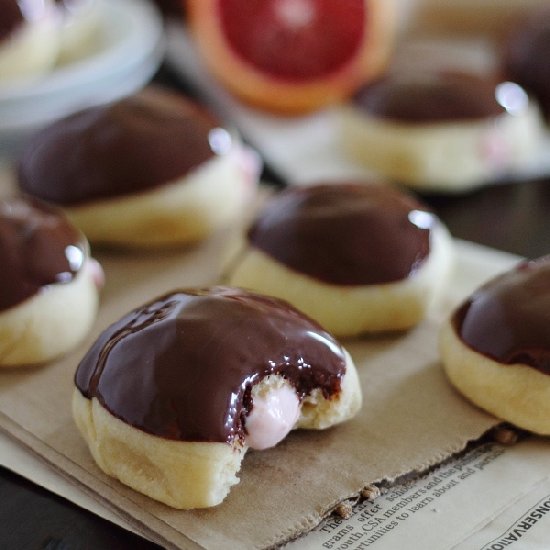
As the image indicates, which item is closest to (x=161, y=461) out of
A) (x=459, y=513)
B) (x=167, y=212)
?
(x=459, y=513)

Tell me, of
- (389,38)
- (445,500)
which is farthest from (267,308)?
(389,38)

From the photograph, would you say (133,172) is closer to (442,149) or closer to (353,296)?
(353,296)

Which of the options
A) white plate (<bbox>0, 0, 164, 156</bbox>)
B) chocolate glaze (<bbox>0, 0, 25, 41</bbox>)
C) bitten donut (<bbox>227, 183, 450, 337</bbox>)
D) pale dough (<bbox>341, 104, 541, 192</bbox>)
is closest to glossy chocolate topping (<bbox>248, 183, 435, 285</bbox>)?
bitten donut (<bbox>227, 183, 450, 337</bbox>)

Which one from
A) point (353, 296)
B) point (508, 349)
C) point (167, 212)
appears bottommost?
point (167, 212)

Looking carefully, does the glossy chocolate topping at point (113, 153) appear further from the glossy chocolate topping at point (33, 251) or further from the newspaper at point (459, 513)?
the newspaper at point (459, 513)

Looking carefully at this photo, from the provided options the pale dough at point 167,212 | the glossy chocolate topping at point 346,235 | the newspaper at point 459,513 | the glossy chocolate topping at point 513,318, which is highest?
the glossy chocolate topping at point 513,318

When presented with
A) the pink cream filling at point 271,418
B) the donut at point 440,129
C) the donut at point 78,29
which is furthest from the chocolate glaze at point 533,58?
the pink cream filling at point 271,418
